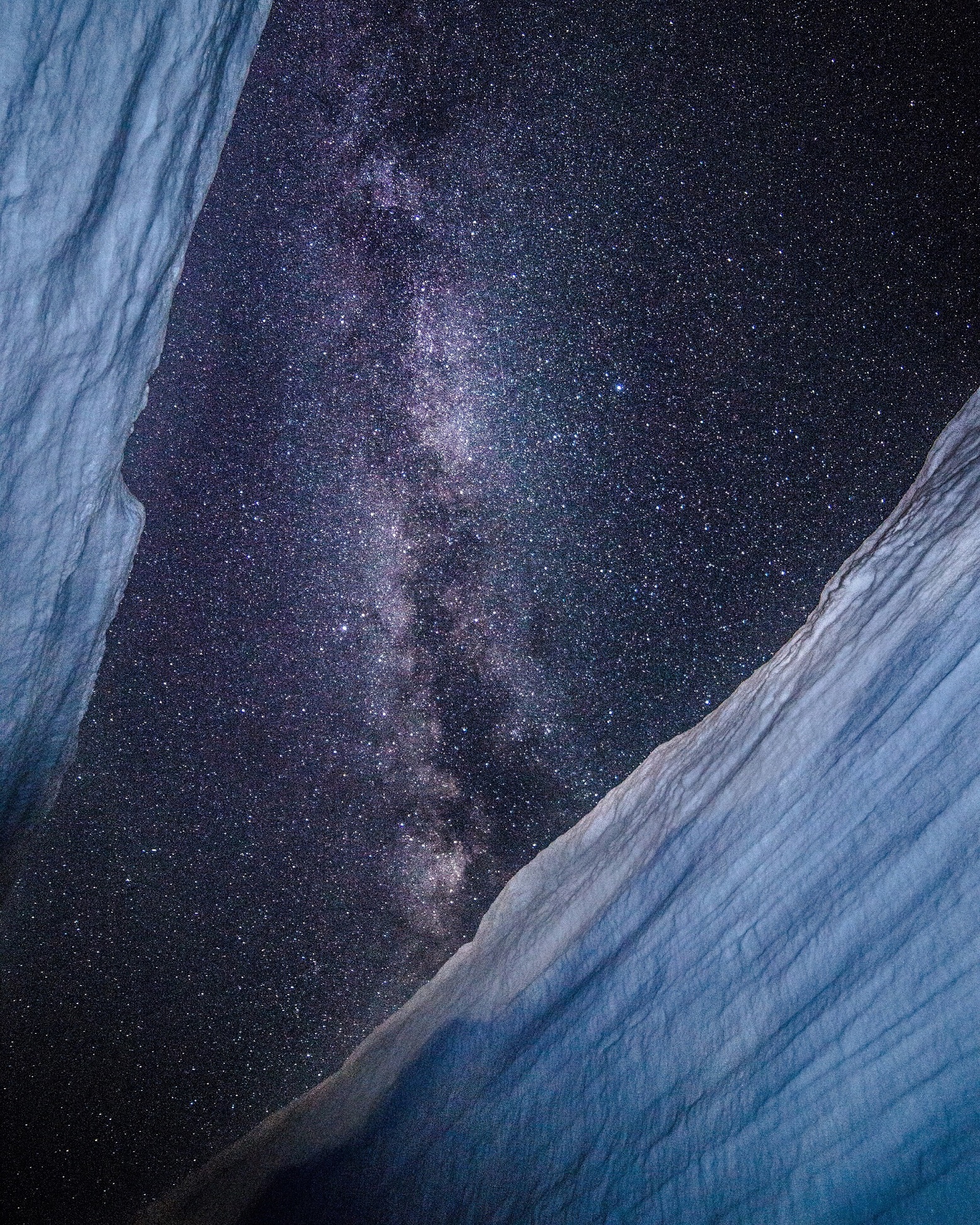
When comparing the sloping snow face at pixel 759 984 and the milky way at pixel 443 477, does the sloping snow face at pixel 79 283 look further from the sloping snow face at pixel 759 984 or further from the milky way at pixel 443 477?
the sloping snow face at pixel 759 984

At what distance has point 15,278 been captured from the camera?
127cm

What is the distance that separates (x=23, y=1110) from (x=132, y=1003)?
58cm

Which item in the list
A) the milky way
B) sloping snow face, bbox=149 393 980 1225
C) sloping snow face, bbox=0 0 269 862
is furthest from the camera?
the milky way

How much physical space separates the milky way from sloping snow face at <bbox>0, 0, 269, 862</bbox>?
10cm

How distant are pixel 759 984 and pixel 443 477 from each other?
4.78ft

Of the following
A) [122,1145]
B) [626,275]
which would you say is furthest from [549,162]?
[122,1145]

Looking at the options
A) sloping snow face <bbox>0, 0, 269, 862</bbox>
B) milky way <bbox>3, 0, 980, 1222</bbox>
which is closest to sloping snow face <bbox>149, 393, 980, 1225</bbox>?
milky way <bbox>3, 0, 980, 1222</bbox>

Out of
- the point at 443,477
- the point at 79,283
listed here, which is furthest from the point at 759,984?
the point at 79,283

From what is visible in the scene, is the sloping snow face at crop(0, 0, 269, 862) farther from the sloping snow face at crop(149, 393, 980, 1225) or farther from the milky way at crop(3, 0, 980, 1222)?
the sloping snow face at crop(149, 393, 980, 1225)

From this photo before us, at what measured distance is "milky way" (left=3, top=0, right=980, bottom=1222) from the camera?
166 cm

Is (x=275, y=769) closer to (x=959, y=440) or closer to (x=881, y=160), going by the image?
(x=959, y=440)

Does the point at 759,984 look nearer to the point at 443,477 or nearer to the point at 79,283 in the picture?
the point at 443,477

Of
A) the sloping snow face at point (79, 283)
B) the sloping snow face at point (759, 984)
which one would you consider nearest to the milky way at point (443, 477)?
the sloping snow face at point (79, 283)

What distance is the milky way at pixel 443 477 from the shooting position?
1662mm
